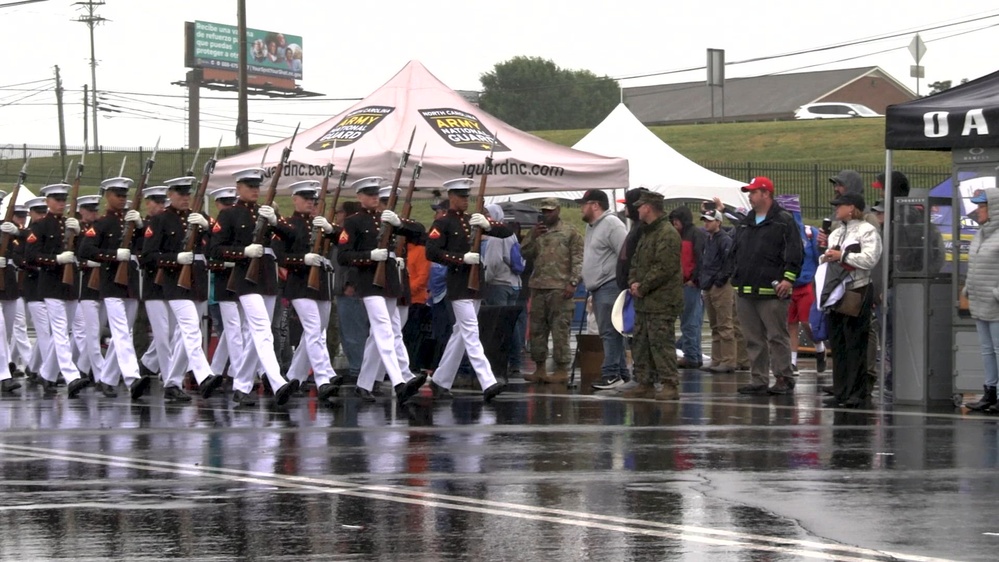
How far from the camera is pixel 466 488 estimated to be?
29.5 feet

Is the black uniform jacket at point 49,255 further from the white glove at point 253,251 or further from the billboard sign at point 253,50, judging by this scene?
the billboard sign at point 253,50

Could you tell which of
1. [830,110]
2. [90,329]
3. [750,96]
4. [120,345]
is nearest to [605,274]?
[120,345]

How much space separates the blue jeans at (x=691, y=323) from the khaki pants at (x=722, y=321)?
0.22m

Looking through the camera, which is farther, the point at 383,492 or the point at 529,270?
the point at 529,270

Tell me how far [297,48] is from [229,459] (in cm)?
9447

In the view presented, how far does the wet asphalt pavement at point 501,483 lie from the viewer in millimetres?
7254

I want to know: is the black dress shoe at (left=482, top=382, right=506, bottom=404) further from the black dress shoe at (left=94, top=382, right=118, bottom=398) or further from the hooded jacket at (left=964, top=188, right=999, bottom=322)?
the hooded jacket at (left=964, top=188, right=999, bottom=322)

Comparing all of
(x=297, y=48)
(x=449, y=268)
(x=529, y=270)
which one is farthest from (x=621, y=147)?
(x=297, y=48)

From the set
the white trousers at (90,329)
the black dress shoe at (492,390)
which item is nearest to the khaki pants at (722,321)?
the black dress shoe at (492,390)

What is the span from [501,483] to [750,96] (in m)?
83.8

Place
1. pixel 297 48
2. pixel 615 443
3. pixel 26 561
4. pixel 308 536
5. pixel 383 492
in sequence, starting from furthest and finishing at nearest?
pixel 297 48 < pixel 615 443 < pixel 383 492 < pixel 308 536 < pixel 26 561

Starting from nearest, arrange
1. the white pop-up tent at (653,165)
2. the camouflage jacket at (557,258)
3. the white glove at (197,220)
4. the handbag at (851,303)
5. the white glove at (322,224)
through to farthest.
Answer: the handbag at (851,303)
the white glove at (322,224)
the white glove at (197,220)
the camouflage jacket at (557,258)
the white pop-up tent at (653,165)

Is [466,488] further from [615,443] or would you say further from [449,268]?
[449,268]

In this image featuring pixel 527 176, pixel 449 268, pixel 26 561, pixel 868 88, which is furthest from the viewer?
pixel 868 88
